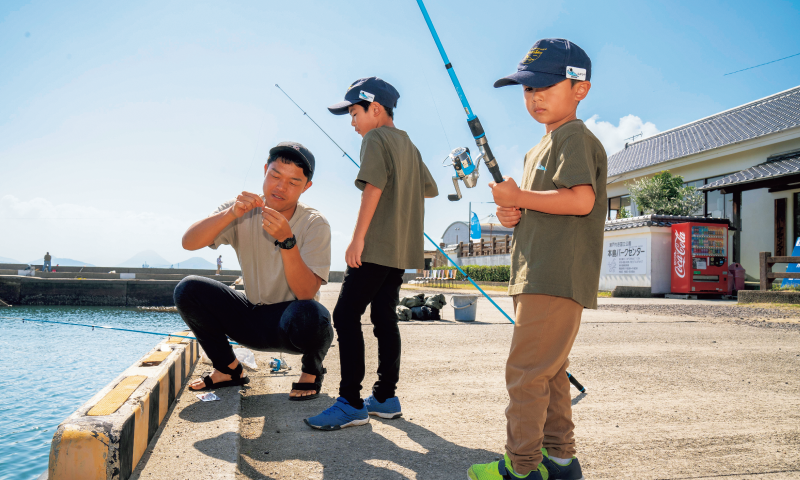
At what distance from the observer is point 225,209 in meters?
2.53

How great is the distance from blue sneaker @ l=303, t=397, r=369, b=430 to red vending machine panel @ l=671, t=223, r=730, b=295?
13.7 m

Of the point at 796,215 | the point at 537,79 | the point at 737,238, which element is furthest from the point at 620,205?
the point at 537,79

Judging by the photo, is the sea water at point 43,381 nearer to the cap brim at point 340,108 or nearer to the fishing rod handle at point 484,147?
the cap brim at point 340,108

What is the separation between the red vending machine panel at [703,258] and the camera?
43.6 ft

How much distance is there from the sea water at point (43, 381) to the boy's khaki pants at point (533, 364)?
198 cm

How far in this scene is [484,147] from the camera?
1.99 metres

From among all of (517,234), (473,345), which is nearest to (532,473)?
(517,234)

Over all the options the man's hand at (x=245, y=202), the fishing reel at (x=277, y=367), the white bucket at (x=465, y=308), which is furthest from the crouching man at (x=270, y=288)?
the white bucket at (x=465, y=308)

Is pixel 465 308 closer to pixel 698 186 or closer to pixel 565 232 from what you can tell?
pixel 565 232

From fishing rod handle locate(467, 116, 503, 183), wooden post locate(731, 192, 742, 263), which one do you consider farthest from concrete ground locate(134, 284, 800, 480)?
wooden post locate(731, 192, 742, 263)

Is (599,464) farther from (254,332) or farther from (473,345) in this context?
(473,345)

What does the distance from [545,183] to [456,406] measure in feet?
4.45

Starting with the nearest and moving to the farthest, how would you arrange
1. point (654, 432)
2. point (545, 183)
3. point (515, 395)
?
point (515, 395)
point (545, 183)
point (654, 432)

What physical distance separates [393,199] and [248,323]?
1.02 metres
